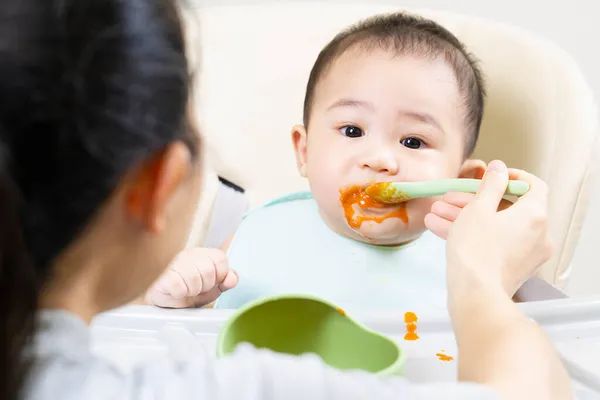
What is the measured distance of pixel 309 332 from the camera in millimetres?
651

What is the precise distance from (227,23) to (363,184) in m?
0.54

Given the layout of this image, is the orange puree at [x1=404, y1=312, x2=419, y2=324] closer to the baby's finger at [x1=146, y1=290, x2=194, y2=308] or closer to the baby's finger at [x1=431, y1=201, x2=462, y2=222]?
the baby's finger at [x1=431, y1=201, x2=462, y2=222]

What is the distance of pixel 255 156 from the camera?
4.04ft

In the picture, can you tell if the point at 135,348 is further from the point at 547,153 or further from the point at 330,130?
the point at 547,153

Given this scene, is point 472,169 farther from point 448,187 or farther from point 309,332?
point 309,332

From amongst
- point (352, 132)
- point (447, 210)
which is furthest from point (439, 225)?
point (352, 132)

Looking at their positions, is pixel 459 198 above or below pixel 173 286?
above

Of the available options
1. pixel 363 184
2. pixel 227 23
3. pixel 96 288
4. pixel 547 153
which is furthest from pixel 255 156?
pixel 96 288

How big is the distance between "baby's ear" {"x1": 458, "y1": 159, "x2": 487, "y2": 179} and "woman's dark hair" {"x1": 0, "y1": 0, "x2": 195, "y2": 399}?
631 millimetres

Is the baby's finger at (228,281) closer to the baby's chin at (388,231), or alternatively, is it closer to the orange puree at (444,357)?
the baby's chin at (388,231)

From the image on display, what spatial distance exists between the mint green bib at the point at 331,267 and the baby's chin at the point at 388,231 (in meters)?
0.03

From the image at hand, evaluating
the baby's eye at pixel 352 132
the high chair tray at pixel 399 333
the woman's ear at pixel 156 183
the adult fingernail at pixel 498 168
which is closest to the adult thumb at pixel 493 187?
the adult fingernail at pixel 498 168

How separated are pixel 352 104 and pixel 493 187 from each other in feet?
0.95

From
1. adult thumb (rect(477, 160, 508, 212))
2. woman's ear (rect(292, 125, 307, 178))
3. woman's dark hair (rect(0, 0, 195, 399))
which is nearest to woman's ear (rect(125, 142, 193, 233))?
woman's dark hair (rect(0, 0, 195, 399))
